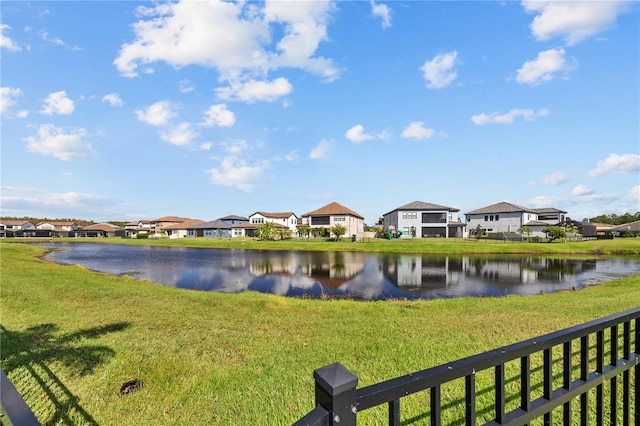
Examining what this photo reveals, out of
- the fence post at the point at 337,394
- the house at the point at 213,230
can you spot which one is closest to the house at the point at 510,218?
the house at the point at 213,230

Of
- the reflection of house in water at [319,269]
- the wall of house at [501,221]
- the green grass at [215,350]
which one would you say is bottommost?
the reflection of house in water at [319,269]

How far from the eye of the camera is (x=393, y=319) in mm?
8859

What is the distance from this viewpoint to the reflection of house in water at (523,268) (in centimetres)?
2241

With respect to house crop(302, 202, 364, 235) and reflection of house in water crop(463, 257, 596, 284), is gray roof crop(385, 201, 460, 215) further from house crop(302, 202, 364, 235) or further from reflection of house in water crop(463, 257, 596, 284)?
reflection of house in water crop(463, 257, 596, 284)

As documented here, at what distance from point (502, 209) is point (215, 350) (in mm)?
66783

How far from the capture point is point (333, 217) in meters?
65.3

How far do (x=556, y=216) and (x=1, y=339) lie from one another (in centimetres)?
7712

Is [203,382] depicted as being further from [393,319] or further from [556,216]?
[556,216]

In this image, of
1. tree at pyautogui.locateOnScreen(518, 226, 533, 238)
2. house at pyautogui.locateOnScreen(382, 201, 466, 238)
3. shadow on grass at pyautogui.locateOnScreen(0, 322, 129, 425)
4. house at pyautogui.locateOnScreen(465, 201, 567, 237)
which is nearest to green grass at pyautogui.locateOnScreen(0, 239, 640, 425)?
shadow on grass at pyautogui.locateOnScreen(0, 322, 129, 425)

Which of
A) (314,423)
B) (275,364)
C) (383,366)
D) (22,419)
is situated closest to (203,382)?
(275,364)

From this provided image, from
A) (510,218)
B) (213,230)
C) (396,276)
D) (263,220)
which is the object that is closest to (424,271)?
(396,276)

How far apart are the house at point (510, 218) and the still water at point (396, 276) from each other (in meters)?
26.9

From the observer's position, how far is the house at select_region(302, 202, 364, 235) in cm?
6500

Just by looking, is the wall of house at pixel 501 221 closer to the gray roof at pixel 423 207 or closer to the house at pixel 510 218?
the house at pixel 510 218
